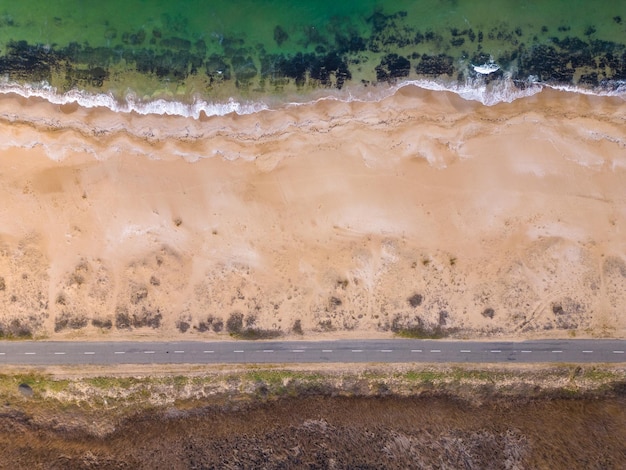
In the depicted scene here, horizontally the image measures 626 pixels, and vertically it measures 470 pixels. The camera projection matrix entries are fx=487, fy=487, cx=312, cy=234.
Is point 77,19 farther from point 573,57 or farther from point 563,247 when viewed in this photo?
point 563,247

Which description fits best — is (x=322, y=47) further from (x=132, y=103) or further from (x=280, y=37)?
(x=132, y=103)

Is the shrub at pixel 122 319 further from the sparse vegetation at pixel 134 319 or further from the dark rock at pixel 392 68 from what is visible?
the dark rock at pixel 392 68

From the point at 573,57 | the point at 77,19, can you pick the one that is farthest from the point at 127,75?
the point at 573,57

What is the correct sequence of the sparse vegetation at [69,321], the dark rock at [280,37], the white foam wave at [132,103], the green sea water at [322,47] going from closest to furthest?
the sparse vegetation at [69,321], the white foam wave at [132,103], the green sea water at [322,47], the dark rock at [280,37]

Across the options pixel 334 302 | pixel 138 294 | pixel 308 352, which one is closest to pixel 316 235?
pixel 334 302

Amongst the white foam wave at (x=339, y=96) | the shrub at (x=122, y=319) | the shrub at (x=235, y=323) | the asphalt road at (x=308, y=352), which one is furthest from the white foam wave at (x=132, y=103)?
the asphalt road at (x=308, y=352)

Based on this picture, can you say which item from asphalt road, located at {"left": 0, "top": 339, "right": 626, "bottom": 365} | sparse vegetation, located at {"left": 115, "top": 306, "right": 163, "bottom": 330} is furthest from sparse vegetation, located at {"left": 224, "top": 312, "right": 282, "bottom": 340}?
sparse vegetation, located at {"left": 115, "top": 306, "right": 163, "bottom": 330}
